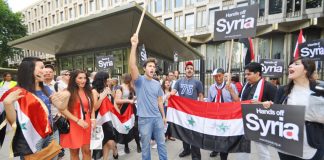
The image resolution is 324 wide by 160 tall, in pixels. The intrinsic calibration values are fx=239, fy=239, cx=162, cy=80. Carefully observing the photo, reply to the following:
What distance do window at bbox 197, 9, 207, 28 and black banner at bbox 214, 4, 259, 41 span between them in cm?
2445

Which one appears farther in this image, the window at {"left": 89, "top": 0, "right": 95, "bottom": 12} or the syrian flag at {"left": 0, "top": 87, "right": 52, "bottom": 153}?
the window at {"left": 89, "top": 0, "right": 95, "bottom": 12}

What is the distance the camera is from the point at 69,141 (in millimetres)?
3561

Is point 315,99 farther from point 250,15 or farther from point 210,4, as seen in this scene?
point 210,4

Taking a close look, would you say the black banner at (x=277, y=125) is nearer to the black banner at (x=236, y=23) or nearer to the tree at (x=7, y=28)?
the black banner at (x=236, y=23)

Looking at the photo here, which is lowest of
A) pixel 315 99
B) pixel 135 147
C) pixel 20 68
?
pixel 135 147

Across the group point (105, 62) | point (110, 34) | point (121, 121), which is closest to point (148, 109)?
point (121, 121)

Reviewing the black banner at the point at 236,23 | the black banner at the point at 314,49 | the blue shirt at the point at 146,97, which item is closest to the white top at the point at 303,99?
the black banner at the point at 236,23

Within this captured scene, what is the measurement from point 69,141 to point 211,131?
2459 millimetres

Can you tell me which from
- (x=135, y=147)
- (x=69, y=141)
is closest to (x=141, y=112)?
(x=69, y=141)

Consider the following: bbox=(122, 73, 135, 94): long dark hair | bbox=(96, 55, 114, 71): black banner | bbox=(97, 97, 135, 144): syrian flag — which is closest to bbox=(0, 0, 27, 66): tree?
bbox=(96, 55, 114, 71): black banner

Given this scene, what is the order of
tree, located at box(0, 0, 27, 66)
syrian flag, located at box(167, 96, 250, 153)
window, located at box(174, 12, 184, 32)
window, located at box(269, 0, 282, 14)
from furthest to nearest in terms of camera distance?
tree, located at box(0, 0, 27, 66), window, located at box(174, 12, 184, 32), window, located at box(269, 0, 282, 14), syrian flag, located at box(167, 96, 250, 153)

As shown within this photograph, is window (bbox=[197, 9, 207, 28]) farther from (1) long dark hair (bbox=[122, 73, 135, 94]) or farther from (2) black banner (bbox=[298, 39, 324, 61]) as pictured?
(1) long dark hair (bbox=[122, 73, 135, 94])

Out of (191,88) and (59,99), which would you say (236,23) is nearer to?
(191,88)

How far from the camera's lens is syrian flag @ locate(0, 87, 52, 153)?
254 centimetres
